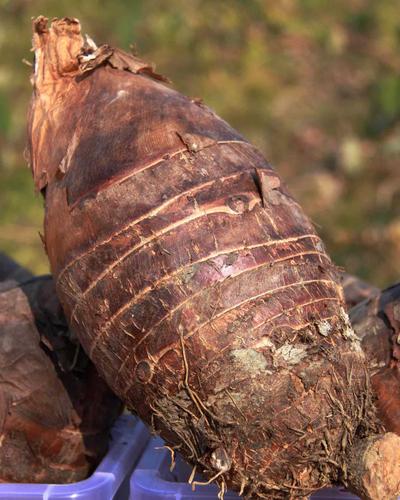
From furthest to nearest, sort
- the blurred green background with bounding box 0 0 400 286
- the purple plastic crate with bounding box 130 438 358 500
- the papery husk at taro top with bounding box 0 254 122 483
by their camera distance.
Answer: the blurred green background with bounding box 0 0 400 286 → the papery husk at taro top with bounding box 0 254 122 483 → the purple plastic crate with bounding box 130 438 358 500

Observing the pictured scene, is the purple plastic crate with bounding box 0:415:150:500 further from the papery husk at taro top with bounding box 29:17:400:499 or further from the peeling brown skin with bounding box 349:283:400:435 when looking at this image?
the peeling brown skin with bounding box 349:283:400:435

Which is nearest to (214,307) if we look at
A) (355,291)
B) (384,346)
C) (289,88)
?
(384,346)

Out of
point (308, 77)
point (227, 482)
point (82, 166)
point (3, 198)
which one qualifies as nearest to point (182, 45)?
point (308, 77)

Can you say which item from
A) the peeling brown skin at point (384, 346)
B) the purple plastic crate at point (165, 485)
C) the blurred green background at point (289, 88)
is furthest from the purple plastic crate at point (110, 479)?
the blurred green background at point (289, 88)

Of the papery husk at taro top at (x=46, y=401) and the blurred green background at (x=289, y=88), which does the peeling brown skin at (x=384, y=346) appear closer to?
the papery husk at taro top at (x=46, y=401)

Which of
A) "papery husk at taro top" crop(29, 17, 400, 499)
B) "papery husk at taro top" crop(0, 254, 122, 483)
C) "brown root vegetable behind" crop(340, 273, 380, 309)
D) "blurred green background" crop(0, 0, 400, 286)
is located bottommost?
"blurred green background" crop(0, 0, 400, 286)

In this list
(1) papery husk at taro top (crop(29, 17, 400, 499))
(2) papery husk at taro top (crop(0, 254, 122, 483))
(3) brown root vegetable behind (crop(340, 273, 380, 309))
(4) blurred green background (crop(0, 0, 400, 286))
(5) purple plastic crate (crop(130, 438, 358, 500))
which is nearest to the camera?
(1) papery husk at taro top (crop(29, 17, 400, 499))

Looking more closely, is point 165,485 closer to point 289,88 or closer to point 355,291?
point 355,291

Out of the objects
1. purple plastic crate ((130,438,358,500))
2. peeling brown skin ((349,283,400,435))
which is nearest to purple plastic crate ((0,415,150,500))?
purple plastic crate ((130,438,358,500))
